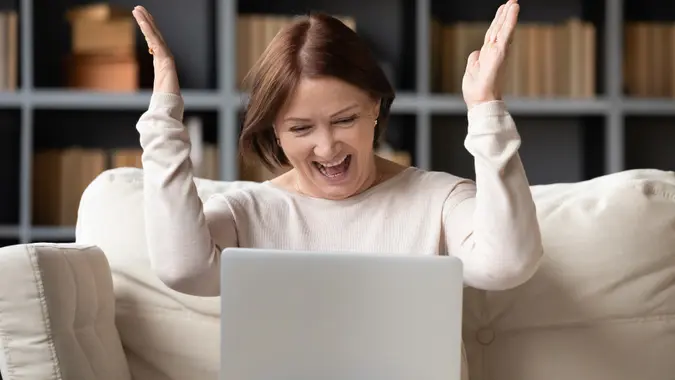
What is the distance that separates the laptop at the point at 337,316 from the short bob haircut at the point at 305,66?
39 centimetres

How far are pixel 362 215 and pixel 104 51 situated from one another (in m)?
1.82

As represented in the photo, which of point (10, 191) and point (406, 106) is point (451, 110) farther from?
point (10, 191)

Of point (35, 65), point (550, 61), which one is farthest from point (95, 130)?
point (550, 61)

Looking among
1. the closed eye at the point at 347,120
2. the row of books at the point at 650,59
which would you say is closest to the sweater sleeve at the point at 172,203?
the closed eye at the point at 347,120

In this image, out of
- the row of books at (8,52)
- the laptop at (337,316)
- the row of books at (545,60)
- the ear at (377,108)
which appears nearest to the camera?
the laptop at (337,316)

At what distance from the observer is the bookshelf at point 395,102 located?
3.05 metres

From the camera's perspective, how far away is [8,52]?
3033 mm

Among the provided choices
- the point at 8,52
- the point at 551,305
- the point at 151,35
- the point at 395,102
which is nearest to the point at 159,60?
the point at 151,35

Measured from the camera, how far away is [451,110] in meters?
3.10

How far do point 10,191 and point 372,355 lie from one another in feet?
7.38

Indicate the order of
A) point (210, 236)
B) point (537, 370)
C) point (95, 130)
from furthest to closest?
point (95, 130) → point (537, 370) → point (210, 236)

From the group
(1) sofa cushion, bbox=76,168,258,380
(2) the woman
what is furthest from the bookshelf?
(2) the woman

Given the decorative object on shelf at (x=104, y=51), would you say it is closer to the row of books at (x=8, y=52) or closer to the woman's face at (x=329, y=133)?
the row of books at (x=8, y=52)

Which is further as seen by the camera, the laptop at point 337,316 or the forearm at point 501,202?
the forearm at point 501,202
